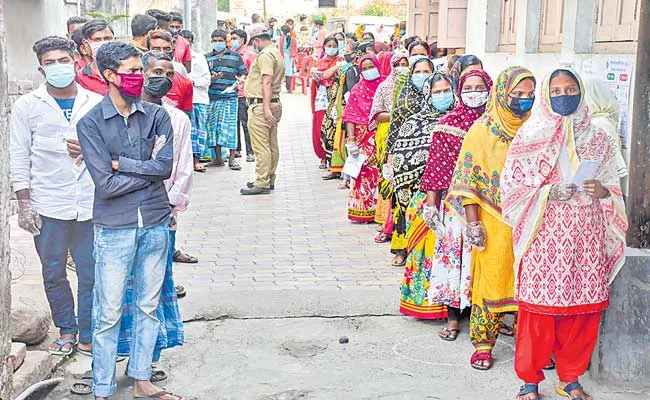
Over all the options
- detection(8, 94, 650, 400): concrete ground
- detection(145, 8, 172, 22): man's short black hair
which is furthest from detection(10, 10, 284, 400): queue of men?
detection(145, 8, 172, 22): man's short black hair

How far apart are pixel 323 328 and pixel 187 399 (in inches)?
54.4

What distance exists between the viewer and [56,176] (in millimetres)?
5109

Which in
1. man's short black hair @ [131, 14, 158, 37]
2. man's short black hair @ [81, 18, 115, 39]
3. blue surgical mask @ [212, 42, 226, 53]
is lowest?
blue surgical mask @ [212, 42, 226, 53]

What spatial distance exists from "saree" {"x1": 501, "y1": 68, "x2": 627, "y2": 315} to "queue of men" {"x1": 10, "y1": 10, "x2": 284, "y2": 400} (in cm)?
188

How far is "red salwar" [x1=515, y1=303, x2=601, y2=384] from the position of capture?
14.8ft

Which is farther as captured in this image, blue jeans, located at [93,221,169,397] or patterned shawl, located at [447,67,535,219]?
patterned shawl, located at [447,67,535,219]

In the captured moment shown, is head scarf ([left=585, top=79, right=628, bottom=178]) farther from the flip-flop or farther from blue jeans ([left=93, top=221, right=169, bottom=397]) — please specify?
the flip-flop

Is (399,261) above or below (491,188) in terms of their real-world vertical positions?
below

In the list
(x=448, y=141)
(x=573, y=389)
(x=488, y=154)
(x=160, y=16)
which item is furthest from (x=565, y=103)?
(x=160, y=16)

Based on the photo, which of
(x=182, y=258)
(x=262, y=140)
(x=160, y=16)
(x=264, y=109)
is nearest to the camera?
(x=182, y=258)

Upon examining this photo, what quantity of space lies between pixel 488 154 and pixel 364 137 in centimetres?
410

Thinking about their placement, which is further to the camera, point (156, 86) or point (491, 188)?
point (156, 86)

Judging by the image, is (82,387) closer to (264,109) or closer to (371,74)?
(371,74)

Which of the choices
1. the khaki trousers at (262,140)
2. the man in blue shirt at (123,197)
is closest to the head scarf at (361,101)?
the khaki trousers at (262,140)
